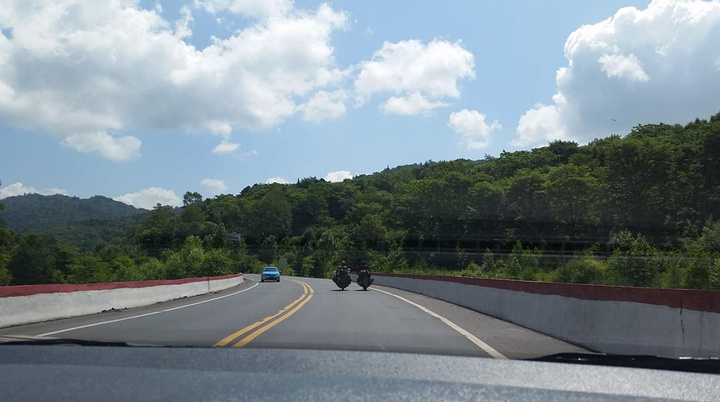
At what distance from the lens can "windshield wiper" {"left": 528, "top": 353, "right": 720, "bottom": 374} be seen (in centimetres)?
500

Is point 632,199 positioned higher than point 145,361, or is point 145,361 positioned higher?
point 632,199

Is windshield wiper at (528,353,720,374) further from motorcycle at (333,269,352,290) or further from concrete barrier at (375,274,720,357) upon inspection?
motorcycle at (333,269,352,290)

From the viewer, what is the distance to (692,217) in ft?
229

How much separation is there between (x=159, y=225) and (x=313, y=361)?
432ft

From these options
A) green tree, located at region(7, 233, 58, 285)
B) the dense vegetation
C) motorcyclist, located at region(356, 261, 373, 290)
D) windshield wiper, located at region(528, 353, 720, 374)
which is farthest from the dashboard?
green tree, located at region(7, 233, 58, 285)

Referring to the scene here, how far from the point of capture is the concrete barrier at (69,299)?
1291 centimetres

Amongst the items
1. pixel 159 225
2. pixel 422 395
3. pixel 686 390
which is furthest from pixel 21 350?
pixel 159 225

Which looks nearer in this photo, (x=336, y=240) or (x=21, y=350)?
(x=21, y=350)

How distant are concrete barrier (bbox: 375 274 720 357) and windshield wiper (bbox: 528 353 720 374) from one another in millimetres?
2568

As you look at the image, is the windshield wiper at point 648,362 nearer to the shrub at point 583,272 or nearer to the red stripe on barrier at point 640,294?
the red stripe on barrier at point 640,294

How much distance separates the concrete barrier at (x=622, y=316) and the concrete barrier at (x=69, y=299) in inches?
441

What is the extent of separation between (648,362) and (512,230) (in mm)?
75221

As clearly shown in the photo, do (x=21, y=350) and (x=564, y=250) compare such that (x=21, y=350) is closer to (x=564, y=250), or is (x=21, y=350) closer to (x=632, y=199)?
(x=564, y=250)

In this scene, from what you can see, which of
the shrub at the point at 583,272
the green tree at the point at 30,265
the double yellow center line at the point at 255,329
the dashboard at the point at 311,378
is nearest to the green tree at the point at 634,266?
the shrub at the point at 583,272
